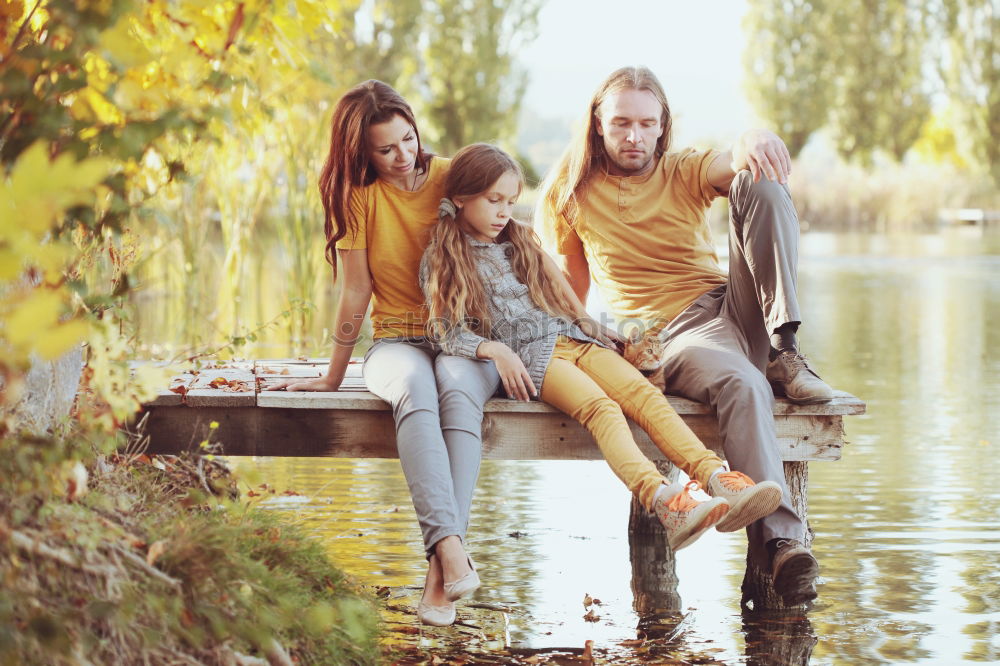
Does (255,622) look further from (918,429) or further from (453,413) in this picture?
(918,429)

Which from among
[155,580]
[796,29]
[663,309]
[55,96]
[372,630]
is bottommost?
[372,630]

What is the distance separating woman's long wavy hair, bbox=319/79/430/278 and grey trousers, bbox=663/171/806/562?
734 mm

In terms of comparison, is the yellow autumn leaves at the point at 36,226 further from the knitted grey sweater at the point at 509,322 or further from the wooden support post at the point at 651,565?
the wooden support post at the point at 651,565

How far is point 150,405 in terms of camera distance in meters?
2.95

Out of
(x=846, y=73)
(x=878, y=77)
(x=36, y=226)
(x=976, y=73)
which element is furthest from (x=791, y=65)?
(x=36, y=226)

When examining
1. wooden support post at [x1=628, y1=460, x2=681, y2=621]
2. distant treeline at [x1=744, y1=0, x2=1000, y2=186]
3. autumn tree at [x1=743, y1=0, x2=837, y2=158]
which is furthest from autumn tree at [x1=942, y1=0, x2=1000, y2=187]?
wooden support post at [x1=628, y1=460, x2=681, y2=621]

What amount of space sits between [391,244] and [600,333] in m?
0.50

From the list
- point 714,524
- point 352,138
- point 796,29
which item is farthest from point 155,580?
point 796,29

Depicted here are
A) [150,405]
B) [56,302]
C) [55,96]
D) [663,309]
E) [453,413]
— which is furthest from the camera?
[663,309]

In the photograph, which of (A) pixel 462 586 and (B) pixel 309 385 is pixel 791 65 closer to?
(B) pixel 309 385

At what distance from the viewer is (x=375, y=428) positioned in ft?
9.58

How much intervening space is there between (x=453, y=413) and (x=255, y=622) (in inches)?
31.2

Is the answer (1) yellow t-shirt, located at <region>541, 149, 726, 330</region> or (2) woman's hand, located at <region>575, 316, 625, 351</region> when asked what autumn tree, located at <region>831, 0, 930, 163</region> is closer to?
(1) yellow t-shirt, located at <region>541, 149, 726, 330</region>

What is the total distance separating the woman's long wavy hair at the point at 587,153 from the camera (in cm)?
323
